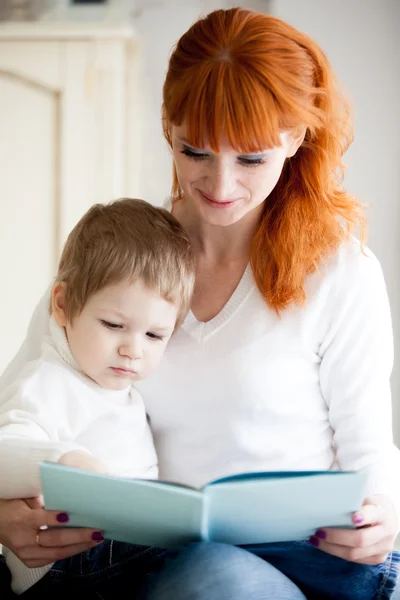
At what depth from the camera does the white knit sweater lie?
3.80 ft

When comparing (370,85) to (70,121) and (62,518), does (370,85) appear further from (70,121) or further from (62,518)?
(62,518)

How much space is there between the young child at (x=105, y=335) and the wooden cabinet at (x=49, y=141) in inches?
63.0

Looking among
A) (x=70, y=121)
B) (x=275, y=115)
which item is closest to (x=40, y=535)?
(x=275, y=115)

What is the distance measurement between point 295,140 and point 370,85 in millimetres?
1258

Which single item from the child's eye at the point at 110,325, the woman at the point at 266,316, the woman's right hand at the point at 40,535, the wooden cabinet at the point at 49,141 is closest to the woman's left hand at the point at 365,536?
the woman at the point at 266,316

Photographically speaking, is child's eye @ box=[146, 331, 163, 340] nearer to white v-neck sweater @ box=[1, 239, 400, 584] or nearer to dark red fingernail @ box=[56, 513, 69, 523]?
white v-neck sweater @ box=[1, 239, 400, 584]

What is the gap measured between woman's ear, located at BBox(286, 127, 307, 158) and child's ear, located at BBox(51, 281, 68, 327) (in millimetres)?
426

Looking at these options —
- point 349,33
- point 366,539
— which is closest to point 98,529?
point 366,539

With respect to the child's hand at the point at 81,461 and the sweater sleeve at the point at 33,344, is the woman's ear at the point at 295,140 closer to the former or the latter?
the sweater sleeve at the point at 33,344

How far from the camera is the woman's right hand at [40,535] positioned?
3.61 feet

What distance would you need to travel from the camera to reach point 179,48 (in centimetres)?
133

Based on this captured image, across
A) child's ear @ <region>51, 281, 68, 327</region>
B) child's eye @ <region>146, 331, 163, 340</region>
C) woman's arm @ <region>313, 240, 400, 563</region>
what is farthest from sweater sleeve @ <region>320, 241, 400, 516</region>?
child's ear @ <region>51, 281, 68, 327</region>

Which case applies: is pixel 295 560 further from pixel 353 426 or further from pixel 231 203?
pixel 231 203

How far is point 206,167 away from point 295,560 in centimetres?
62
